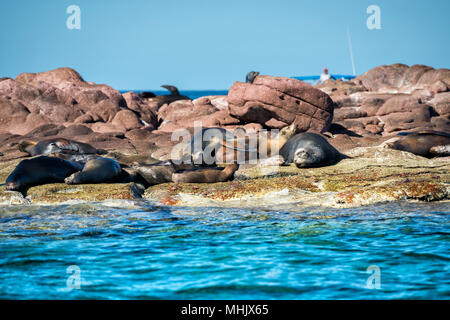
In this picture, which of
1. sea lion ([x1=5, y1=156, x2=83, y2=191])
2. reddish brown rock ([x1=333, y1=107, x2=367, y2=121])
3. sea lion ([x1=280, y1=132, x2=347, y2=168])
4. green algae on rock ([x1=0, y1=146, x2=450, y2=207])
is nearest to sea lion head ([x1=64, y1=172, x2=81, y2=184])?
green algae on rock ([x1=0, y1=146, x2=450, y2=207])

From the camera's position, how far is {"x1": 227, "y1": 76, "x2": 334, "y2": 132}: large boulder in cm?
2012

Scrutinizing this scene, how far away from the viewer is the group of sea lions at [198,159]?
10578 millimetres

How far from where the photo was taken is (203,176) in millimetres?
11109

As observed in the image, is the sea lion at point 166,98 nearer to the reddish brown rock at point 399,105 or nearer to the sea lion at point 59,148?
the reddish brown rock at point 399,105

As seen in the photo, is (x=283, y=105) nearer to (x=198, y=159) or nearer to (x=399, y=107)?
(x=198, y=159)

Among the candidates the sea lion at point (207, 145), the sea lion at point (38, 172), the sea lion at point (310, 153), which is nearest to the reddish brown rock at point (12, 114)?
the sea lion at point (207, 145)

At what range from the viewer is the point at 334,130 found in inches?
860

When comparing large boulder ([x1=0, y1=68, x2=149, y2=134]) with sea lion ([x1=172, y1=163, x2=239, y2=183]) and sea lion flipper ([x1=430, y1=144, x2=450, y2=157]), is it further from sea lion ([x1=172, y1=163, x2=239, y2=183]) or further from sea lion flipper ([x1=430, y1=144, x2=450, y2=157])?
sea lion flipper ([x1=430, y1=144, x2=450, y2=157])

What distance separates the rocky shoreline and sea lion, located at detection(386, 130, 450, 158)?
1.67ft

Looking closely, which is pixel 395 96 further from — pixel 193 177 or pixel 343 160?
pixel 193 177

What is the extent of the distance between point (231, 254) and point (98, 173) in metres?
Result: 5.91

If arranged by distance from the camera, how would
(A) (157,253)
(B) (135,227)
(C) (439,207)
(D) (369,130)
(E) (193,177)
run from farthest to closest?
(D) (369,130), (E) (193,177), (C) (439,207), (B) (135,227), (A) (157,253)

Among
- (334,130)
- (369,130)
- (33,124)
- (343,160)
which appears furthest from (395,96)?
(33,124)

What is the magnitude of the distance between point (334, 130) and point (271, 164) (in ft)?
34.2
